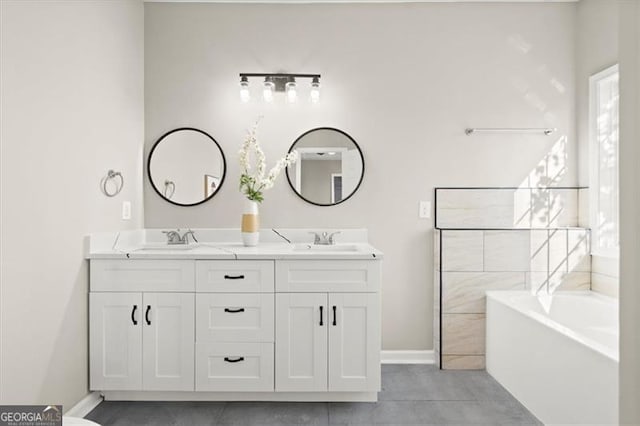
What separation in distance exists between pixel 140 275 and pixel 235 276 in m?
0.54

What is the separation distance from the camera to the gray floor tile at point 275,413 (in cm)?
235

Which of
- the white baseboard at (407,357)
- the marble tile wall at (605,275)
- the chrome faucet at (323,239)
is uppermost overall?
the chrome faucet at (323,239)

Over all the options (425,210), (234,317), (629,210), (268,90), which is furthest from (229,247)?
(629,210)

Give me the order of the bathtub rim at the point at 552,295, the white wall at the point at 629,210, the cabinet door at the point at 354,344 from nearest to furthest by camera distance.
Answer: the white wall at the point at 629,210, the bathtub rim at the point at 552,295, the cabinet door at the point at 354,344

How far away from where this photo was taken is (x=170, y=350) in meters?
2.50

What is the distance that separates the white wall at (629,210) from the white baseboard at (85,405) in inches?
97.7

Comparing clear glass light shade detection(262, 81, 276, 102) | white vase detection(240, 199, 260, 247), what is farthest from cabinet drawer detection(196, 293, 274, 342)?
clear glass light shade detection(262, 81, 276, 102)

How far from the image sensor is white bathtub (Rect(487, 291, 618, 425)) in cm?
192

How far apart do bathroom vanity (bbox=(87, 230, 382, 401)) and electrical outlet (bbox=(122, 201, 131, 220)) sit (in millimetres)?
427

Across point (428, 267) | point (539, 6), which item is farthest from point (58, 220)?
point (539, 6)

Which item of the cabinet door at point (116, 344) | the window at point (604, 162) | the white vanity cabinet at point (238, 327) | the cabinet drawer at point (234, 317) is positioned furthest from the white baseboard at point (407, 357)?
the cabinet door at point (116, 344)

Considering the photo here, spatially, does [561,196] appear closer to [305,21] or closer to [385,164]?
[385,164]

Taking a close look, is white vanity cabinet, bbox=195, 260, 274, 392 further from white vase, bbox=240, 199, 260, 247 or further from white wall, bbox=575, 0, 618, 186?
white wall, bbox=575, 0, 618, 186

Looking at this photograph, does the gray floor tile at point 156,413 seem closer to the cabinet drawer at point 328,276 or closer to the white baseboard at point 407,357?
the cabinet drawer at point 328,276
